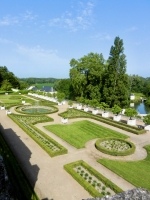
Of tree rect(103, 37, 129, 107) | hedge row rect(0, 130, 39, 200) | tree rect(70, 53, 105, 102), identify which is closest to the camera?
hedge row rect(0, 130, 39, 200)

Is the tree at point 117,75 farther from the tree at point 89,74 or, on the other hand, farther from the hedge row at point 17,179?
the hedge row at point 17,179

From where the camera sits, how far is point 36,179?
39.6 feet

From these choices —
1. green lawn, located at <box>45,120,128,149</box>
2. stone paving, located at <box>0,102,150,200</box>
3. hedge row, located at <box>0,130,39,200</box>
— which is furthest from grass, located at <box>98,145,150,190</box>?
hedge row, located at <box>0,130,39,200</box>

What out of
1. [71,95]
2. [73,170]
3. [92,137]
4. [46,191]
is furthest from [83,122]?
[71,95]

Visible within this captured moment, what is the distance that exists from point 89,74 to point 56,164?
35853mm

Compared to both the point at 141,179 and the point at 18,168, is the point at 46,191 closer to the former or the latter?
the point at 18,168

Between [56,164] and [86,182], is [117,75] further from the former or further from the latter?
[86,182]

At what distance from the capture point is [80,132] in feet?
72.8

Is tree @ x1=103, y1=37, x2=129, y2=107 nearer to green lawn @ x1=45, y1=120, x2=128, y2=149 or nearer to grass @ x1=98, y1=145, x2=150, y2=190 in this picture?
green lawn @ x1=45, y1=120, x2=128, y2=149

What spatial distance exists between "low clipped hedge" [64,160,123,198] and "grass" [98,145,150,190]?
63.7 inches

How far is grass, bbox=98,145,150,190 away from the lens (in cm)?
1228

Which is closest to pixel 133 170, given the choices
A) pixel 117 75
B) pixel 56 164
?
pixel 56 164

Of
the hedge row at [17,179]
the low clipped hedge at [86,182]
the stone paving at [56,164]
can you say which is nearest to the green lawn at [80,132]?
the stone paving at [56,164]

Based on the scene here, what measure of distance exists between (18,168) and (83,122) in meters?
15.3
